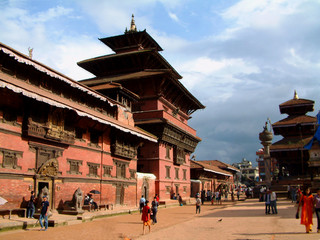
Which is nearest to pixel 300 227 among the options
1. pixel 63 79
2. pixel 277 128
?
pixel 63 79

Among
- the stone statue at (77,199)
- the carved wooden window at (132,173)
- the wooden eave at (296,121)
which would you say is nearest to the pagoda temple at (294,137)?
the wooden eave at (296,121)

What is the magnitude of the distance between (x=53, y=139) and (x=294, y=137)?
3880 cm

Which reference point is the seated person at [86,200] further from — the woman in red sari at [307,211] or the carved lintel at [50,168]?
the woman in red sari at [307,211]

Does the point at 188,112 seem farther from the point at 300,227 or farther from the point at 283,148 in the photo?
the point at 300,227

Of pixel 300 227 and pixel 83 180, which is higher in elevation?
pixel 83 180

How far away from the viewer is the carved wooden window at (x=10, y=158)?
14617mm

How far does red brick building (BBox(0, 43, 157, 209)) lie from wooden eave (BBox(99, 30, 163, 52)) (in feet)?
56.3

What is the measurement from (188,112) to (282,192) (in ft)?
53.7

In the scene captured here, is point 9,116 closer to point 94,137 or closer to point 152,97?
point 94,137

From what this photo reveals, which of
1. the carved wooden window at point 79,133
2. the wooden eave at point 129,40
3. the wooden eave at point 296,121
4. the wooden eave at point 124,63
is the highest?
the wooden eave at point 129,40

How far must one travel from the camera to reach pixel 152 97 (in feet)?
108

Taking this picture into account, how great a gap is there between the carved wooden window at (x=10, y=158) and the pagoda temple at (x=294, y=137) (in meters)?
35.1

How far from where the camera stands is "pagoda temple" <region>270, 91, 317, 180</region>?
41.9 metres

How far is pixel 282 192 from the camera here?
120 ft
